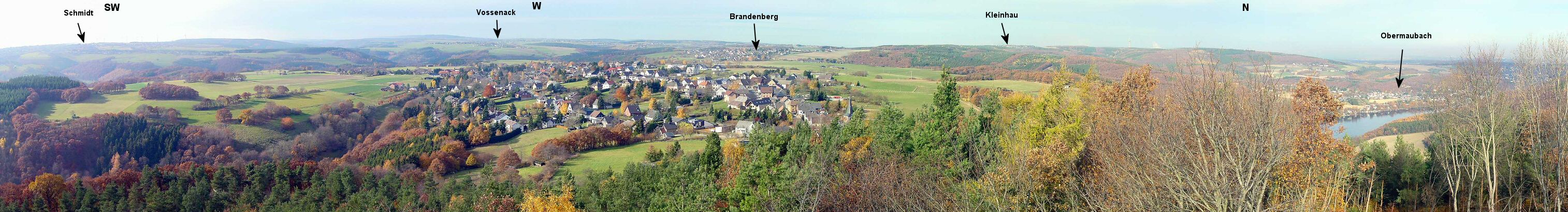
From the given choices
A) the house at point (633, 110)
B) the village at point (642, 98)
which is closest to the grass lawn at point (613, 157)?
the village at point (642, 98)

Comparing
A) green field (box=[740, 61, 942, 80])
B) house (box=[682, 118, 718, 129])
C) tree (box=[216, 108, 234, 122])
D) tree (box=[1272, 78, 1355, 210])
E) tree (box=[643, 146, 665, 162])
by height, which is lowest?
tree (box=[643, 146, 665, 162])

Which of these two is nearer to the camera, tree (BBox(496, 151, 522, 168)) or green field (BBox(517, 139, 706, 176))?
green field (BBox(517, 139, 706, 176))

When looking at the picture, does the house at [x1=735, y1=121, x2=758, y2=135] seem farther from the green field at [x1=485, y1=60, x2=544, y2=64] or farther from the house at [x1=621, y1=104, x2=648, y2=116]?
the green field at [x1=485, y1=60, x2=544, y2=64]

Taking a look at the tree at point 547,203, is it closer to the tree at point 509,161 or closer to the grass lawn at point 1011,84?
the tree at point 509,161

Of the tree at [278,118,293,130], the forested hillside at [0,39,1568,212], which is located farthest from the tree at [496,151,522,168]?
the tree at [278,118,293,130]

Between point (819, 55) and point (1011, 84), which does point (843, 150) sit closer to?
→ point (1011, 84)

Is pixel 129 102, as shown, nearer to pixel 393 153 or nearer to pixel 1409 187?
pixel 393 153

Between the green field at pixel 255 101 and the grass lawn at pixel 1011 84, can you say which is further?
the green field at pixel 255 101
